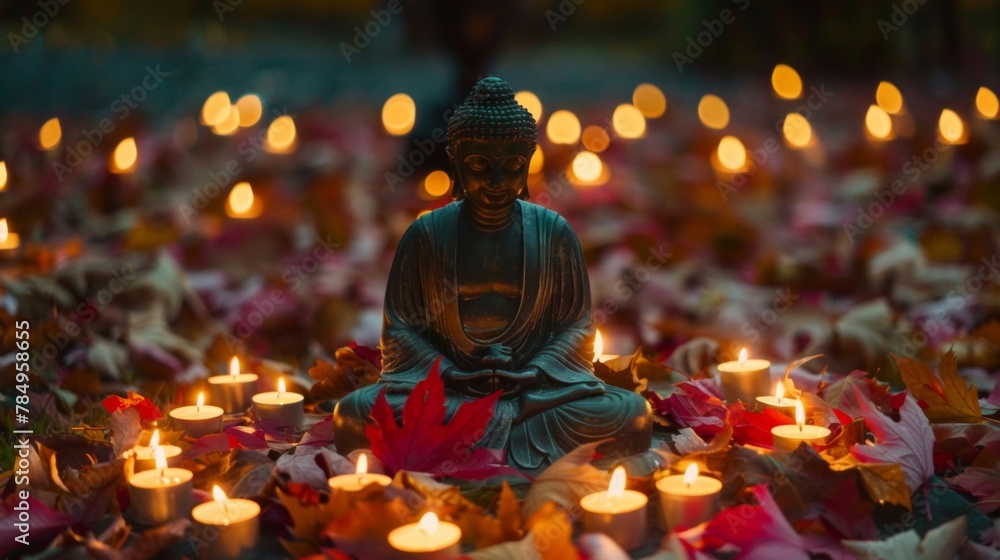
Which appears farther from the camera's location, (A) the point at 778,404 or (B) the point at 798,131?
(B) the point at 798,131

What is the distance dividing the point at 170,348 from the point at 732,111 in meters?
7.47

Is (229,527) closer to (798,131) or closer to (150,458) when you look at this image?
(150,458)

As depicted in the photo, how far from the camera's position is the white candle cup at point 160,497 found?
2.47 m

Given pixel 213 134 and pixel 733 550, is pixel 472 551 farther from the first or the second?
pixel 213 134

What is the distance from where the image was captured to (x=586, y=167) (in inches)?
255

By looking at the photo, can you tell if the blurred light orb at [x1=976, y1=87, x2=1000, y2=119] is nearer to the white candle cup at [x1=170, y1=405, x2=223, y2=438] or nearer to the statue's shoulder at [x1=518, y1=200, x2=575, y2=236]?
the statue's shoulder at [x1=518, y1=200, x2=575, y2=236]

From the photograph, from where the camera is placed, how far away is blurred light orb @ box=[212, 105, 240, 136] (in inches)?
297

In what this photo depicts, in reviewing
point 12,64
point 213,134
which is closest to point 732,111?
point 213,134

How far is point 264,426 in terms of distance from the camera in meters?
3.14

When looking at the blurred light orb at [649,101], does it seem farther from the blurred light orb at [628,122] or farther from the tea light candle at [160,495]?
the tea light candle at [160,495]

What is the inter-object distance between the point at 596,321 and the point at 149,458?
8.50 feet

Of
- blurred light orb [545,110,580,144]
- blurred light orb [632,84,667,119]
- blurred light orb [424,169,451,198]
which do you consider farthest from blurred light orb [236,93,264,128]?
blurred light orb [632,84,667,119]

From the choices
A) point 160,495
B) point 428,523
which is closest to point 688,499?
point 428,523

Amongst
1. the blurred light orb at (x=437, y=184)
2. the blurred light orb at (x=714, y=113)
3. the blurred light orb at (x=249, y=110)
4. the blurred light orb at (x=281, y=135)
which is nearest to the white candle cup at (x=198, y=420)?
the blurred light orb at (x=437, y=184)
